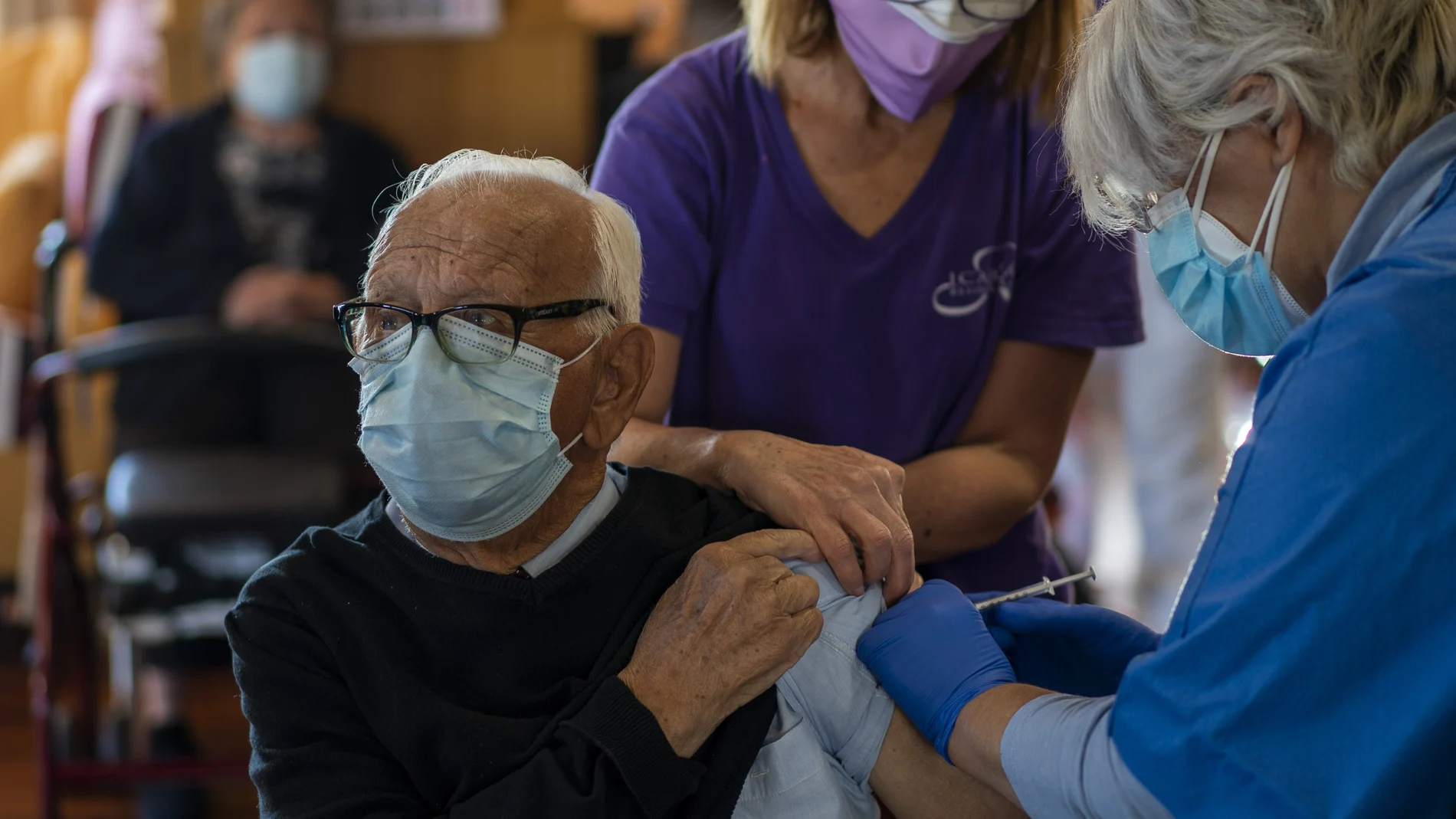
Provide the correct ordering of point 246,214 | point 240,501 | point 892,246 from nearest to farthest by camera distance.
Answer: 1. point 892,246
2. point 240,501
3. point 246,214

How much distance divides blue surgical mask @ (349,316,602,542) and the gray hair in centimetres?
59

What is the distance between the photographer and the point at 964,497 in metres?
1.60

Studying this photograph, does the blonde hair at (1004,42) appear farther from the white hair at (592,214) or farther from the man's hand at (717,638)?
the man's hand at (717,638)

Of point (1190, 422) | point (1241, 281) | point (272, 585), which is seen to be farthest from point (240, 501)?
point (1190, 422)

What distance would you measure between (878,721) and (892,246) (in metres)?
0.56

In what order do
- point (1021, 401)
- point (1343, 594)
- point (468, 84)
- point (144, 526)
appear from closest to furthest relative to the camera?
point (1343, 594) → point (1021, 401) → point (144, 526) → point (468, 84)

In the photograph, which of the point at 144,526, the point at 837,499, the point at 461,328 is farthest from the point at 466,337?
the point at 144,526

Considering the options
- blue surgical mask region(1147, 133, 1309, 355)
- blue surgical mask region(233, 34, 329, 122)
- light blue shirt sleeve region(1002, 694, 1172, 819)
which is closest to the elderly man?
light blue shirt sleeve region(1002, 694, 1172, 819)

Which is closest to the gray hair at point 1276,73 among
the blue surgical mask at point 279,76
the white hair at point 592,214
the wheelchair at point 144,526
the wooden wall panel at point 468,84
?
the white hair at point 592,214

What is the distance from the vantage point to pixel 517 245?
1.33 m

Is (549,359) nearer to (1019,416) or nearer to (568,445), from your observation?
(568,445)

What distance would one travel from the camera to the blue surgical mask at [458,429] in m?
1.28

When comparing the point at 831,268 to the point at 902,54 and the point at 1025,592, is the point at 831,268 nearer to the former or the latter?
the point at 902,54

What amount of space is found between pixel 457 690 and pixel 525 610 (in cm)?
10
